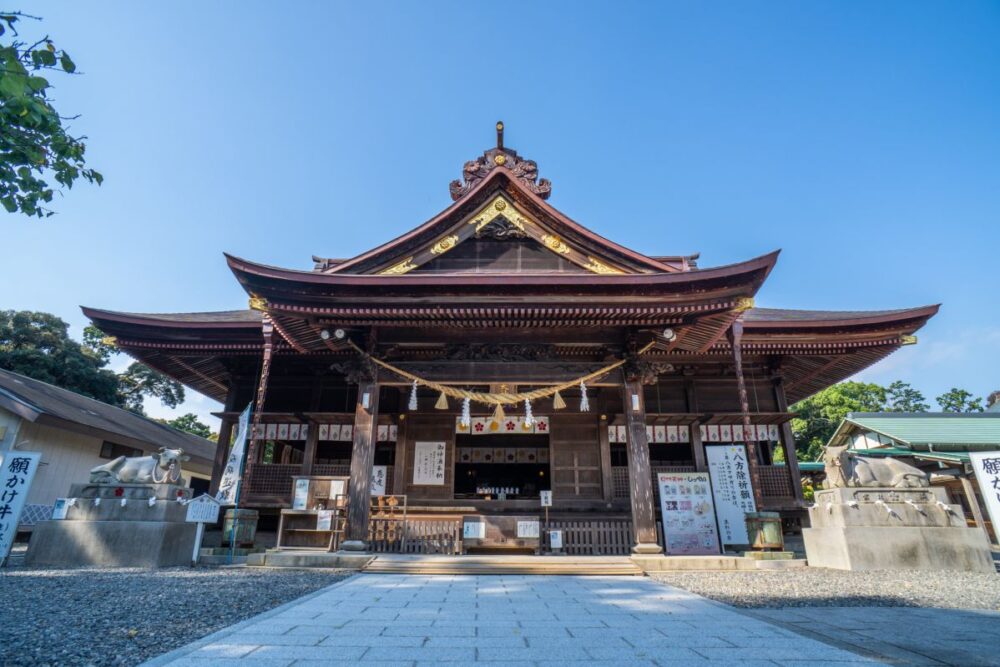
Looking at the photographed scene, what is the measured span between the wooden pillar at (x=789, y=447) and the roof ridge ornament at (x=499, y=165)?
928 centimetres

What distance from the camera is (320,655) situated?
3.95 metres

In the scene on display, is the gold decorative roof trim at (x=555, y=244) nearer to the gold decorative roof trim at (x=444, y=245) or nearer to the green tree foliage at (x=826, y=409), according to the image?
the gold decorative roof trim at (x=444, y=245)

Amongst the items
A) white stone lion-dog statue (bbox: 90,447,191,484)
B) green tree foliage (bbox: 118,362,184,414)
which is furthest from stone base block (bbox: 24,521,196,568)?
green tree foliage (bbox: 118,362,184,414)

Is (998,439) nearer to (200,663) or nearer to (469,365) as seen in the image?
(469,365)

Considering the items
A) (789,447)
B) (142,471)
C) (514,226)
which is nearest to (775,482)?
(789,447)

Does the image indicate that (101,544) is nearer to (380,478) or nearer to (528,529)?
(380,478)

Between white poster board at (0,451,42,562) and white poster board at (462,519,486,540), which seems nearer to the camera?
white poster board at (0,451,42,562)

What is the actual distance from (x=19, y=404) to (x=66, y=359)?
15.4 meters

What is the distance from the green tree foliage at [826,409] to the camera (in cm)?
3975

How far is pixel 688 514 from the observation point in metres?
12.7

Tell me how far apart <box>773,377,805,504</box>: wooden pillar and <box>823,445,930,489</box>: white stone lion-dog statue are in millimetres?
3177

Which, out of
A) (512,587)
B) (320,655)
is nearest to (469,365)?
(512,587)

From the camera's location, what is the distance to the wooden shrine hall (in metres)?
10.8

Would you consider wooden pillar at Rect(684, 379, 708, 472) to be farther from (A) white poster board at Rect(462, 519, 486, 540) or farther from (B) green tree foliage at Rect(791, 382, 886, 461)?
(B) green tree foliage at Rect(791, 382, 886, 461)
